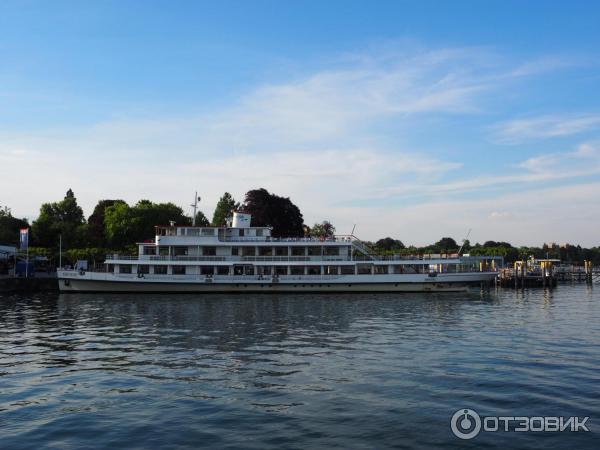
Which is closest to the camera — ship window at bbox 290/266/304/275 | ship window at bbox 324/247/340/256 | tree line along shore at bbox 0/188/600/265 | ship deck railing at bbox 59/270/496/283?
ship deck railing at bbox 59/270/496/283

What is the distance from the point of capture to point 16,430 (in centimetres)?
1230

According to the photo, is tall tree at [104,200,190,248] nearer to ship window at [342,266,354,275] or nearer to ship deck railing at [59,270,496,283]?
ship deck railing at [59,270,496,283]

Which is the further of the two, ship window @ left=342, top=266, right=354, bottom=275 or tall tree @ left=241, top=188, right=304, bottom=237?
tall tree @ left=241, top=188, right=304, bottom=237

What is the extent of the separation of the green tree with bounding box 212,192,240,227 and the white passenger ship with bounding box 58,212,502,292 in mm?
41467

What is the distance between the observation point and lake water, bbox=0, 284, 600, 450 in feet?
39.1

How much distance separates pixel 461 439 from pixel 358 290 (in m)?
42.0

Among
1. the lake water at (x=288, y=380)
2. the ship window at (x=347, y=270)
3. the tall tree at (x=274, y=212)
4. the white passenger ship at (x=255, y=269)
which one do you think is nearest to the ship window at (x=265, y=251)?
the white passenger ship at (x=255, y=269)

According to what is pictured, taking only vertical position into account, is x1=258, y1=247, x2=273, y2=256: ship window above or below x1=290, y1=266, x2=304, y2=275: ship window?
above

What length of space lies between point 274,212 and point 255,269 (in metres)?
33.7

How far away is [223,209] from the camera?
9962cm

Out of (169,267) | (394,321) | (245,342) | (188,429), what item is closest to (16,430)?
(188,429)

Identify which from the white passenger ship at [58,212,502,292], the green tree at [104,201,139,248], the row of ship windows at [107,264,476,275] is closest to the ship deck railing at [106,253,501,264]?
the white passenger ship at [58,212,502,292]

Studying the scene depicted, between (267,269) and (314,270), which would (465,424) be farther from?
(314,270)

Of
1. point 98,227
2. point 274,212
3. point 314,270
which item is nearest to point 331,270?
point 314,270
